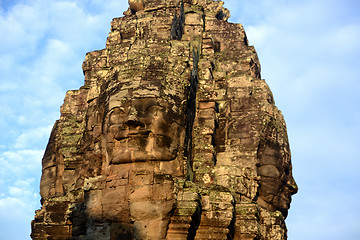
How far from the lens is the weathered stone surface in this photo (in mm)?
13430

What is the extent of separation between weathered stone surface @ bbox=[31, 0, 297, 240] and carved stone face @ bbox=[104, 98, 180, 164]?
3cm

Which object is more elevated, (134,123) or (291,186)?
(134,123)

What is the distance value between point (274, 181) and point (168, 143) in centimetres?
407

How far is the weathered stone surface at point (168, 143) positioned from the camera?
13.4m

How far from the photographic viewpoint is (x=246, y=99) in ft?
55.7

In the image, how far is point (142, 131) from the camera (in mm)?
13820

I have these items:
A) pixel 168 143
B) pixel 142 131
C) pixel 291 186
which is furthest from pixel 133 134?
pixel 291 186

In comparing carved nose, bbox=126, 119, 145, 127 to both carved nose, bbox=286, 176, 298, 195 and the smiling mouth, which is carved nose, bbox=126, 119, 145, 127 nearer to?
the smiling mouth

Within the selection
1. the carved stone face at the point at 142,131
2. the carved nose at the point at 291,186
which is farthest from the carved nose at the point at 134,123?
the carved nose at the point at 291,186

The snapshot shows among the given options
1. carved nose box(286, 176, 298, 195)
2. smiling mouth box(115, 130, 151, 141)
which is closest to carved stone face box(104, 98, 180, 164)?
smiling mouth box(115, 130, 151, 141)

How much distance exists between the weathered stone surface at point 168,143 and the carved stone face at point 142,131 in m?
0.03

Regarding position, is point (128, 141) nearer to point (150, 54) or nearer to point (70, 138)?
point (150, 54)

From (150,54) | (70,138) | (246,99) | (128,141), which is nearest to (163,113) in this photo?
(128,141)

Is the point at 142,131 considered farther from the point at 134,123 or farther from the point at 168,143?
the point at 168,143
